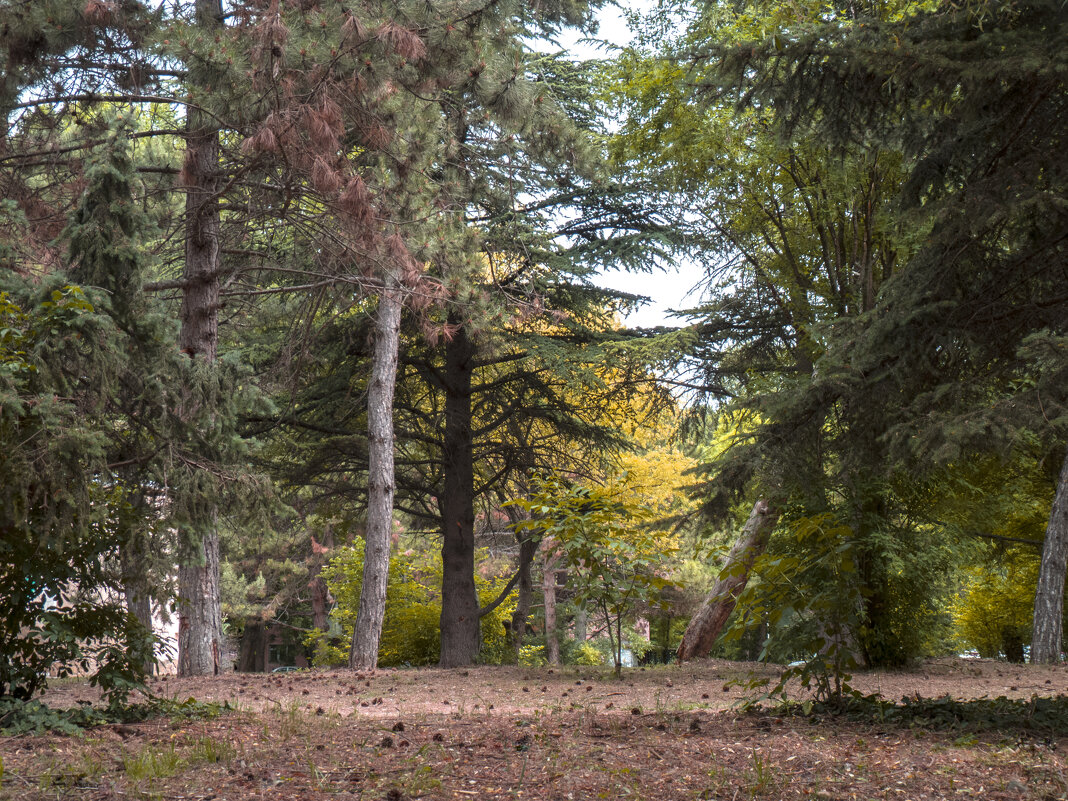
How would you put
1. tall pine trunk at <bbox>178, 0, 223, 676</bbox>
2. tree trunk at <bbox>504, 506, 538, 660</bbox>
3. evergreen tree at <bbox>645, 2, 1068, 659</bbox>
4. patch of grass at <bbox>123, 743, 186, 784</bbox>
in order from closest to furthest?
patch of grass at <bbox>123, 743, 186, 784</bbox>
evergreen tree at <bbox>645, 2, 1068, 659</bbox>
tall pine trunk at <bbox>178, 0, 223, 676</bbox>
tree trunk at <bbox>504, 506, 538, 660</bbox>

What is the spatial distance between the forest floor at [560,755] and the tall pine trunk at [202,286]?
336 cm

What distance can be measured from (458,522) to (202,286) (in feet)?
19.0

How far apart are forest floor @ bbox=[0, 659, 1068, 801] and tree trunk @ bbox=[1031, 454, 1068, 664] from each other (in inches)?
260

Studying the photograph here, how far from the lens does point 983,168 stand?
5.47 m

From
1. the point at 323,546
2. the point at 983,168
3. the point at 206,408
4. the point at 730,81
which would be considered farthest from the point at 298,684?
the point at 323,546

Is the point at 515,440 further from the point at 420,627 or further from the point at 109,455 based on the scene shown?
the point at 109,455

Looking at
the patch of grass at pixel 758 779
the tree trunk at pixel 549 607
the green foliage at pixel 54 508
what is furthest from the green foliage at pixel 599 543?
the tree trunk at pixel 549 607

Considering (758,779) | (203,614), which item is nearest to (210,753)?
(758,779)

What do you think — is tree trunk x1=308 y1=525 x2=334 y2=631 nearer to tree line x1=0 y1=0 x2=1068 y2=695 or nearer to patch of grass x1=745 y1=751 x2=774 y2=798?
tree line x1=0 y1=0 x2=1068 y2=695

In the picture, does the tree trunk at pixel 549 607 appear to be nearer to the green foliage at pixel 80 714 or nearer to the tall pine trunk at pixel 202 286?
the tall pine trunk at pixel 202 286

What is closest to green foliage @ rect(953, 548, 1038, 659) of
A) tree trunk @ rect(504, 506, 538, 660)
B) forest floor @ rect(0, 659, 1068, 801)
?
tree trunk @ rect(504, 506, 538, 660)

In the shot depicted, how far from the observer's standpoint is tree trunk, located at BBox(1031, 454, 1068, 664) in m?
11.1

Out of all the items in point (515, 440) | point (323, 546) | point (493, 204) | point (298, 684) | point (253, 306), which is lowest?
point (298, 684)

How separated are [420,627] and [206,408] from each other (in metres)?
8.53
